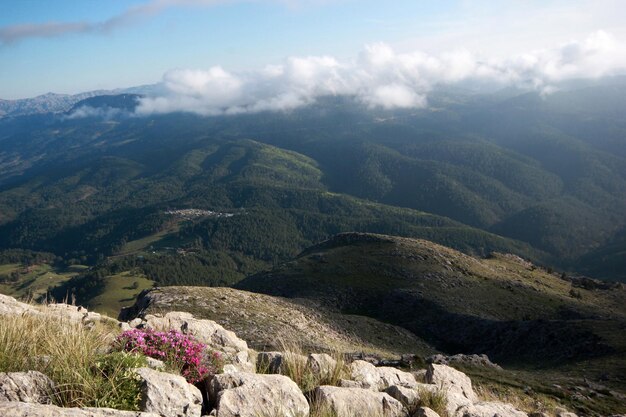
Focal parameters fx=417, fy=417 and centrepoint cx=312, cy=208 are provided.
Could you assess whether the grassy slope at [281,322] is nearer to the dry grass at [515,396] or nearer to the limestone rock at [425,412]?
the dry grass at [515,396]

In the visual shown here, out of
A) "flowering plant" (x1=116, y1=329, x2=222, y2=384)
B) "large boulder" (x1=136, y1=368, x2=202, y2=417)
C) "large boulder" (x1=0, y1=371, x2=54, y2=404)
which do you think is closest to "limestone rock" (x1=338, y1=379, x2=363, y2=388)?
"flowering plant" (x1=116, y1=329, x2=222, y2=384)

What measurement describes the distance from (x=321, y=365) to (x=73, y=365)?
274 inches

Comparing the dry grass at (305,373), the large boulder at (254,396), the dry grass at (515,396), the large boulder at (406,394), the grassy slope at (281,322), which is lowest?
the grassy slope at (281,322)

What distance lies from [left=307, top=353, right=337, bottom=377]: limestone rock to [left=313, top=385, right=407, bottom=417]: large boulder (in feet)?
6.18

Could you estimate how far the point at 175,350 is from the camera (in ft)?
38.5

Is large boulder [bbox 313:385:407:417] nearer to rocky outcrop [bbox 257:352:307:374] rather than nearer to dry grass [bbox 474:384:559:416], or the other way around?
rocky outcrop [bbox 257:352:307:374]

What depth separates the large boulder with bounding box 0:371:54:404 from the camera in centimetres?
834

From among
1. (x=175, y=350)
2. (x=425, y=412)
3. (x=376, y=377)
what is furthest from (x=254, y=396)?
(x=376, y=377)

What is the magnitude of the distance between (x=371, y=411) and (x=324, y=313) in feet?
174

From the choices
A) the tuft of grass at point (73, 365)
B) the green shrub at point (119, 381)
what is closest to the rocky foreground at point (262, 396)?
the green shrub at point (119, 381)

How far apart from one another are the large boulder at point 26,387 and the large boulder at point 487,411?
33.9ft

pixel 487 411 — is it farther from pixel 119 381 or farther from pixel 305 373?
pixel 119 381

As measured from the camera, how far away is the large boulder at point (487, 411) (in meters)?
11.9

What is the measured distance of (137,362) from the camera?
973 cm
